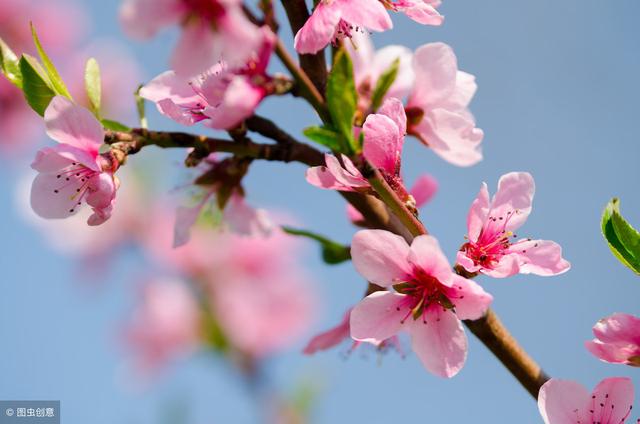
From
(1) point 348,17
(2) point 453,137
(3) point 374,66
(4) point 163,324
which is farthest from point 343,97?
(4) point 163,324

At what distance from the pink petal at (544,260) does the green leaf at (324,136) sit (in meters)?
0.31

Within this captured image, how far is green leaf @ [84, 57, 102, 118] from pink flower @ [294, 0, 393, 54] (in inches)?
11.6

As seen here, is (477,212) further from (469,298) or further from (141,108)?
(141,108)

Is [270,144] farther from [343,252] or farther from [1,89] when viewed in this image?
[1,89]

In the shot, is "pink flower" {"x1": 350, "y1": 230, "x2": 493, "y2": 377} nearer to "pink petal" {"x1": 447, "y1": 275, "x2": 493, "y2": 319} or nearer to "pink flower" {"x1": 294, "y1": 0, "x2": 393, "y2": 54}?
"pink petal" {"x1": 447, "y1": 275, "x2": 493, "y2": 319}

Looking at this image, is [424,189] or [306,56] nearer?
[306,56]

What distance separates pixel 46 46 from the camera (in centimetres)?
326

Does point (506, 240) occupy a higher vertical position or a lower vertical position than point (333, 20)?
lower

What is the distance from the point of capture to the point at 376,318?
0.88 meters

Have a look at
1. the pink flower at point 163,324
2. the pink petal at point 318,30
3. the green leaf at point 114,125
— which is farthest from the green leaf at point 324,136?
the pink flower at point 163,324

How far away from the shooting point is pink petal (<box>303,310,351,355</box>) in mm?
1090

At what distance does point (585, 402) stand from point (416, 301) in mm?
231

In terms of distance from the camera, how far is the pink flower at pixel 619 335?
857 mm

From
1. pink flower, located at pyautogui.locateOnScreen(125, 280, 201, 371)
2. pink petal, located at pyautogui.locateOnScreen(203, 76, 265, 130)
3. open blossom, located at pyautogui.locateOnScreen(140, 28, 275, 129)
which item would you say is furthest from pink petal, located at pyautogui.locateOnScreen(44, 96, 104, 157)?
pink flower, located at pyautogui.locateOnScreen(125, 280, 201, 371)
